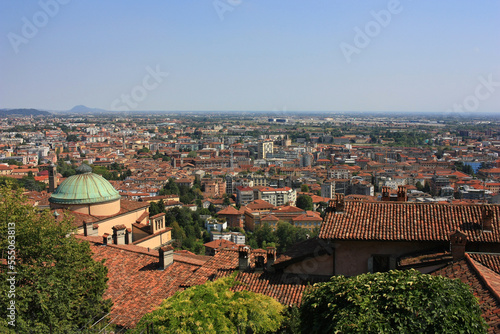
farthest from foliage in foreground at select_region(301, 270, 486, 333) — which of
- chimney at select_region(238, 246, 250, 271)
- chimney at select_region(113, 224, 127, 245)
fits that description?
chimney at select_region(113, 224, 127, 245)

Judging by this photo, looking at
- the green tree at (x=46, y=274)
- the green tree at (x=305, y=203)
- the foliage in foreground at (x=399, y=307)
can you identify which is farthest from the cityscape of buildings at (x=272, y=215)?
the green tree at (x=46, y=274)

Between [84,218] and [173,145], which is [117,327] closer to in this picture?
[84,218]

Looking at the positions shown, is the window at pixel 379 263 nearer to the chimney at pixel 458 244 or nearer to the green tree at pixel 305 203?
the chimney at pixel 458 244

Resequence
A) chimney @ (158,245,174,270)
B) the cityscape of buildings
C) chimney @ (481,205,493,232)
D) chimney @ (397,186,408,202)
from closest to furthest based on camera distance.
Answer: chimney @ (481,205,493,232) < the cityscape of buildings < chimney @ (158,245,174,270) < chimney @ (397,186,408,202)

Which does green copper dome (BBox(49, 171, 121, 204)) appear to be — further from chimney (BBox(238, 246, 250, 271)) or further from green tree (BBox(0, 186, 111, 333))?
chimney (BBox(238, 246, 250, 271))

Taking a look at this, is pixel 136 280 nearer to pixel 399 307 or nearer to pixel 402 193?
pixel 402 193
